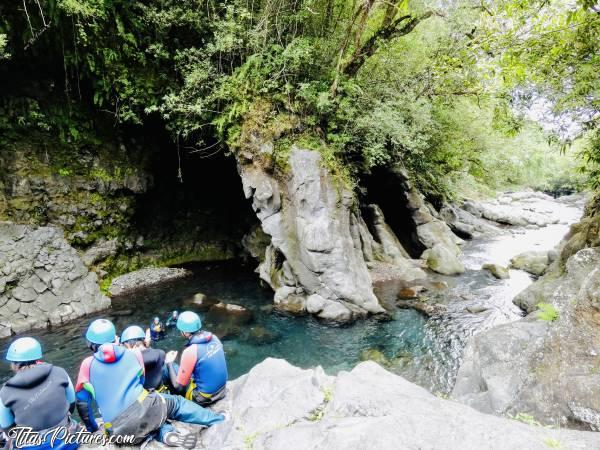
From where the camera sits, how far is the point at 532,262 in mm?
17344

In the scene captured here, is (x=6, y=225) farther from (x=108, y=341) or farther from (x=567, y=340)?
(x=567, y=340)

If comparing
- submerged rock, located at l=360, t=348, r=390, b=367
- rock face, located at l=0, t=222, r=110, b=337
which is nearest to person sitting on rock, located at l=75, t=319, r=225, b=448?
submerged rock, located at l=360, t=348, r=390, b=367

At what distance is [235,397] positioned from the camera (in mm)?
5465

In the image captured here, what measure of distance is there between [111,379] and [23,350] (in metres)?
1.00

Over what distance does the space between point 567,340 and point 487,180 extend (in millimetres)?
25228

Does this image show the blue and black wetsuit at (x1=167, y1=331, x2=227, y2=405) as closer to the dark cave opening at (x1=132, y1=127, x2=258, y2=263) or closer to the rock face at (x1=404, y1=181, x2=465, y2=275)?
the dark cave opening at (x1=132, y1=127, x2=258, y2=263)

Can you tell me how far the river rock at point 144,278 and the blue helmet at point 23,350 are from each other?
1130cm

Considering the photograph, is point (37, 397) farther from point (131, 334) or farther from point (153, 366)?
point (153, 366)

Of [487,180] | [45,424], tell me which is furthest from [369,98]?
[487,180]

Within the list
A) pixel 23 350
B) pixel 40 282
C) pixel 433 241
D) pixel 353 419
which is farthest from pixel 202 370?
pixel 433 241

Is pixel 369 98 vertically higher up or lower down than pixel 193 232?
higher up

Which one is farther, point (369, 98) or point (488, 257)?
point (488, 257)

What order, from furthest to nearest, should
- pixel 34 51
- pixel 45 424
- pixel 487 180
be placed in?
pixel 487 180 < pixel 34 51 < pixel 45 424

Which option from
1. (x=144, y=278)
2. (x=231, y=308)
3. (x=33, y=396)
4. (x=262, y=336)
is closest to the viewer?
(x=33, y=396)
